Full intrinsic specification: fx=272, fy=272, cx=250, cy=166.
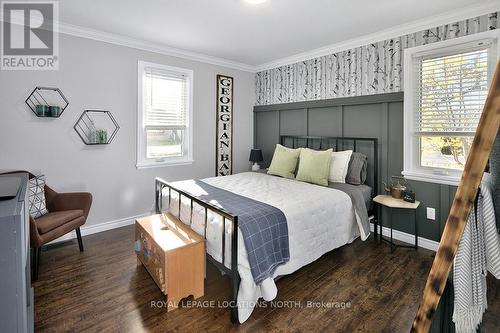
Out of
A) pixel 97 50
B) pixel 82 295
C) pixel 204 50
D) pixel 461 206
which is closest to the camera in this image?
pixel 461 206

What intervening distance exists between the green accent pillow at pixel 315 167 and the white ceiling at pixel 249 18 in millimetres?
1521

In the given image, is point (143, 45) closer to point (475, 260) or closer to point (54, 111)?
point (54, 111)

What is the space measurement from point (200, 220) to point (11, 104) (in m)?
2.50

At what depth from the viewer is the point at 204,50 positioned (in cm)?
412

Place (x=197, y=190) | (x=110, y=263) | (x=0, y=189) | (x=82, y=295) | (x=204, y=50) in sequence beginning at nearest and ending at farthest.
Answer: (x=0, y=189)
(x=82, y=295)
(x=110, y=263)
(x=197, y=190)
(x=204, y=50)

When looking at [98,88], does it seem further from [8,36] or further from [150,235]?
[150,235]

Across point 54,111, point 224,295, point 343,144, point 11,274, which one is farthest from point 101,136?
point 343,144

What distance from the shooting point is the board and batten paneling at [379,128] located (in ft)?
10.2

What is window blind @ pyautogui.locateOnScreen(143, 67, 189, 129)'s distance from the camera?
155 inches

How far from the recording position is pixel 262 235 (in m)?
2.08

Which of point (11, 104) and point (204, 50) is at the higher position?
point (204, 50)

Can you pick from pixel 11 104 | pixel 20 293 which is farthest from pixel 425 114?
pixel 11 104

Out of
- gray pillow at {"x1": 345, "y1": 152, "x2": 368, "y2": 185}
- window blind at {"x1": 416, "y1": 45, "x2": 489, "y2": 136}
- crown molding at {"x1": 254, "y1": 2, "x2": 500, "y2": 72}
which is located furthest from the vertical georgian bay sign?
window blind at {"x1": 416, "y1": 45, "x2": 489, "y2": 136}

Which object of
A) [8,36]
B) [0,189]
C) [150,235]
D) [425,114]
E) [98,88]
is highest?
[8,36]
